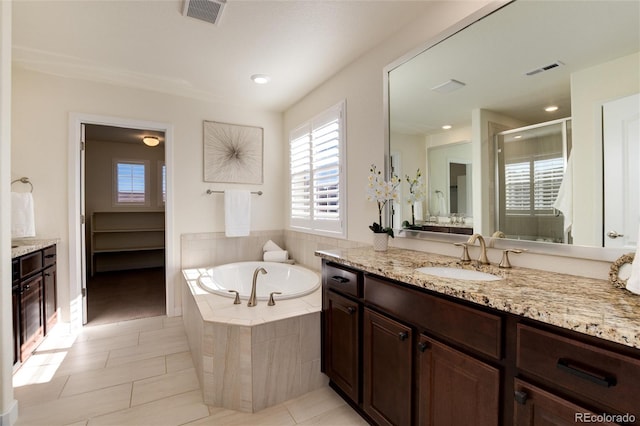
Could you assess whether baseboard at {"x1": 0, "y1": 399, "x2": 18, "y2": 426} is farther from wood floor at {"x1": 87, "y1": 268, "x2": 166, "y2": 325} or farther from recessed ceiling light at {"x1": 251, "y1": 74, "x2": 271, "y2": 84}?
recessed ceiling light at {"x1": 251, "y1": 74, "x2": 271, "y2": 84}

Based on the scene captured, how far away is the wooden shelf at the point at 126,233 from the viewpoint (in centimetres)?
539

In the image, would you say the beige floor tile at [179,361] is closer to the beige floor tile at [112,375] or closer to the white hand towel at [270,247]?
the beige floor tile at [112,375]

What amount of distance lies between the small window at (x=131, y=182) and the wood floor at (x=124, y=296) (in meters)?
1.37

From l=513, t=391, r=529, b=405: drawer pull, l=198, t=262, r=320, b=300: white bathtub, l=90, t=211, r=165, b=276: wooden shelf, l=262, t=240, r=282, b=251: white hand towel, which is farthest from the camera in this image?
l=90, t=211, r=165, b=276: wooden shelf

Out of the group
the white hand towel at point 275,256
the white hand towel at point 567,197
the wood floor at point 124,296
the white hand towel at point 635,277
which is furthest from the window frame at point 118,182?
the white hand towel at point 635,277

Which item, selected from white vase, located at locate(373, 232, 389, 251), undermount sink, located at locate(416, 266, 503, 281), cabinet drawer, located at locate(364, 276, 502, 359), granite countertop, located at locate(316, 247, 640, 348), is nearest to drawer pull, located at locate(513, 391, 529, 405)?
cabinet drawer, located at locate(364, 276, 502, 359)

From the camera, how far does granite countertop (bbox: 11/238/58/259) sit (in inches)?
84.2

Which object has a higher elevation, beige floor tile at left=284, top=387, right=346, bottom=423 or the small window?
the small window

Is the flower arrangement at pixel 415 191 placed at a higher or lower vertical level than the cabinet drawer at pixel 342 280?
higher

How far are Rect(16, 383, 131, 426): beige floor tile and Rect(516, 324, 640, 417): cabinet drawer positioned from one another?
86.9 inches

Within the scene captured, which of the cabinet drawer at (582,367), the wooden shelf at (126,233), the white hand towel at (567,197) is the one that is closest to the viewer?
the cabinet drawer at (582,367)

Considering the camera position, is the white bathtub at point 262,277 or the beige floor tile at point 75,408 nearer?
the beige floor tile at point 75,408

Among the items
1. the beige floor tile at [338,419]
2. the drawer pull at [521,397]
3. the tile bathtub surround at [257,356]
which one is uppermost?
the drawer pull at [521,397]

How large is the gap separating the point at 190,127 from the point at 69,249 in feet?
5.68
